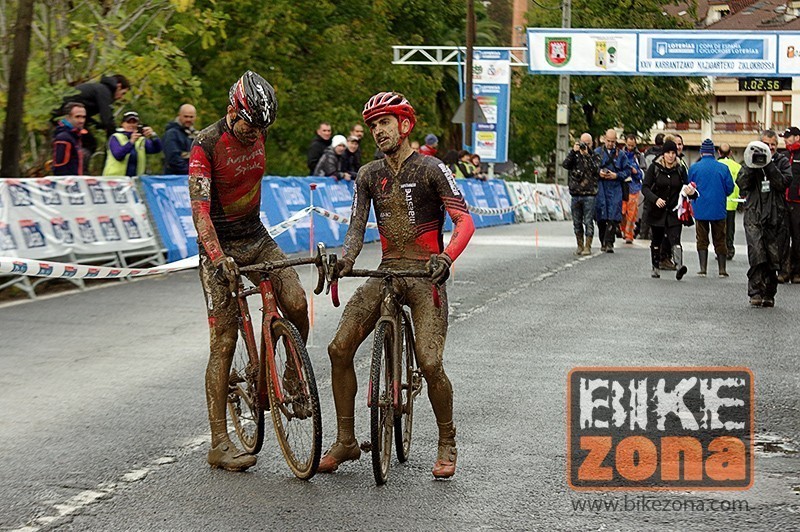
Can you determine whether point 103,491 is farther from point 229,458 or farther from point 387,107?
point 387,107

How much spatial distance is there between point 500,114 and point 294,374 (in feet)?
119

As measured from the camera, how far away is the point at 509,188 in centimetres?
3794

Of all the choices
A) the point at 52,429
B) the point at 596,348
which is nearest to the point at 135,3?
the point at 596,348

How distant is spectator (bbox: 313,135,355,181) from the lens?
2359cm

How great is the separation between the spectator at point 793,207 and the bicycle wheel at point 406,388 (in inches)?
422

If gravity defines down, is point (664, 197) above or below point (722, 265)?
above

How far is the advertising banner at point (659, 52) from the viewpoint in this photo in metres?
39.4

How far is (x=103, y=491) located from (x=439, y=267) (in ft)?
6.21

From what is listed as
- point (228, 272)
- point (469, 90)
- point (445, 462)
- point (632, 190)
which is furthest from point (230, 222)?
point (469, 90)

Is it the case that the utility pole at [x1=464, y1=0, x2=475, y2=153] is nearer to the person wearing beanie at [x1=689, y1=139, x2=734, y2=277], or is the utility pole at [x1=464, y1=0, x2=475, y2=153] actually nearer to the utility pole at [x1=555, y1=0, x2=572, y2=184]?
the utility pole at [x1=555, y1=0, x2=572, y2=184]

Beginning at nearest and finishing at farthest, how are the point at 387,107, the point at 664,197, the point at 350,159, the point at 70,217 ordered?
1. the point at 387,107
2. the point at 70,217
3. the point at 664,197
4. the point at 350,159

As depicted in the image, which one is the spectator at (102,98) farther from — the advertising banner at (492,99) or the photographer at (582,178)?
the advertising banner at (492,99)

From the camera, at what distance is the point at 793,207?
17969 millimetres

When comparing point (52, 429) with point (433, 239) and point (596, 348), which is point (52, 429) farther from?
point (596, 348)
